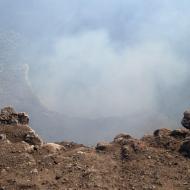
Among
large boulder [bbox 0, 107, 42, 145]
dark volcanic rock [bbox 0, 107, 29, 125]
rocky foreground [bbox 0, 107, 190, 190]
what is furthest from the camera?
dark volcanic rock [bbox 0, 107, 29, 125]

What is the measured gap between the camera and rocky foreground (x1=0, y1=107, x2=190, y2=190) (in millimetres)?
26281

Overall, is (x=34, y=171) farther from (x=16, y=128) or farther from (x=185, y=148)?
(x=185, y=148)

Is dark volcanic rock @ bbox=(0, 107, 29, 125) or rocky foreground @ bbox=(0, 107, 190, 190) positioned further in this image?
dark volcanic rock @ bbox=(0, 107, 29, 125)

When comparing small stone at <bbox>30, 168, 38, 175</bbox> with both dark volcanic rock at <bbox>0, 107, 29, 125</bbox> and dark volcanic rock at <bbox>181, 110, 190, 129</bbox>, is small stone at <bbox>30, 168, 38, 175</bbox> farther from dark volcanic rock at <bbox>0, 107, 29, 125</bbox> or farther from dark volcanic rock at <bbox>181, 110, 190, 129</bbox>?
dark volcanic rock at <bbox>181, 110, 190, 129</bbox>

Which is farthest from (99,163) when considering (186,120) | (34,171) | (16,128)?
(186,120)

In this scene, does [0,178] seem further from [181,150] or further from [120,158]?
[181,150]

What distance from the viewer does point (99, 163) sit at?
94.8 ft

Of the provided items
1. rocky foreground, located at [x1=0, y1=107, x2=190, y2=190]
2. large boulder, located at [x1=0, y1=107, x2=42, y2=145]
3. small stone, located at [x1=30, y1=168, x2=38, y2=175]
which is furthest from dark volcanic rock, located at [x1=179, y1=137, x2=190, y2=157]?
large boulder, located at [x1=0, y1=107, x2=42, y2=145]

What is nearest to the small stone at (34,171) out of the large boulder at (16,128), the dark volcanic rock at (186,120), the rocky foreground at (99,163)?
the rocky foreground at (99,163)

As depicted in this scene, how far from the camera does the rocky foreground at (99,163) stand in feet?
86.2

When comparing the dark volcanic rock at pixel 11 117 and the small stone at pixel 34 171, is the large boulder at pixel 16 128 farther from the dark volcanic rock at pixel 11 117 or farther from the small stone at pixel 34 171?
the small stone at pixel 34 171

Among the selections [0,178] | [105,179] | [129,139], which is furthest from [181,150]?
[0,178]

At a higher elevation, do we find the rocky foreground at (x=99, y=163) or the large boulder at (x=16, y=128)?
the large boulder at (x=16, y=128)

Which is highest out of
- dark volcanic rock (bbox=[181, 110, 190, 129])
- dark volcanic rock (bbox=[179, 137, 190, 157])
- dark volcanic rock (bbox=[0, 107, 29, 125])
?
dark volcanic rock (bbox=[0, 107, 29, 125])
